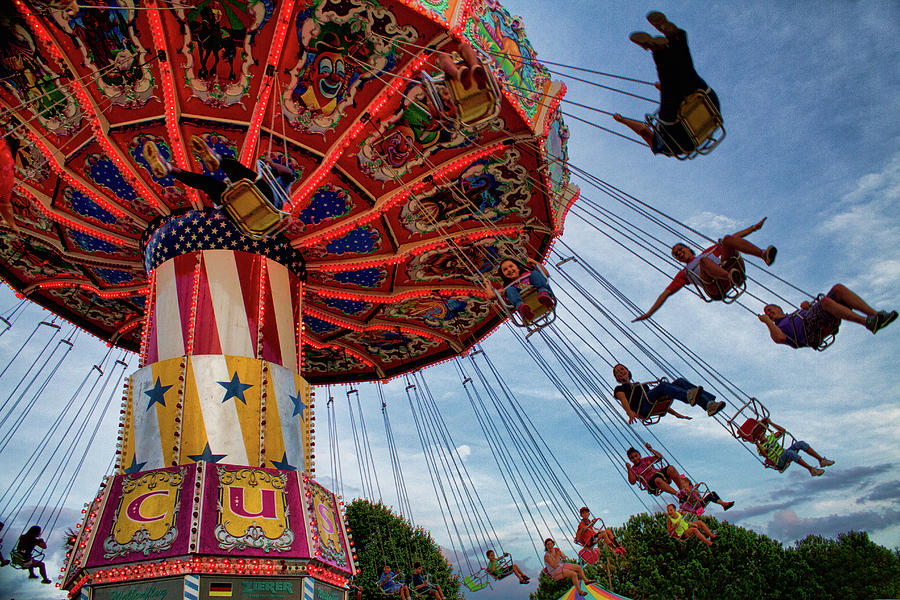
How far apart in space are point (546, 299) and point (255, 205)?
416 cm

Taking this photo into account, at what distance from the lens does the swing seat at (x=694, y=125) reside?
7957 mm

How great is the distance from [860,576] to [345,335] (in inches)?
848

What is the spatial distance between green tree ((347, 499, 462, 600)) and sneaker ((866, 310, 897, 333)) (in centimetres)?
2007

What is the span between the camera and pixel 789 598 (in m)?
23.9

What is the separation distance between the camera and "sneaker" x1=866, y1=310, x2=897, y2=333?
7391 millimetres

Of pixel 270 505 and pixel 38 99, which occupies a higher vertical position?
pixel 38 99

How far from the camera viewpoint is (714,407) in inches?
364

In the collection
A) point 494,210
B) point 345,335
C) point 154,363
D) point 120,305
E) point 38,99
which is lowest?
point 154,363

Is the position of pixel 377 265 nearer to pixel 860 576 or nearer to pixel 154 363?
pixel 154 363

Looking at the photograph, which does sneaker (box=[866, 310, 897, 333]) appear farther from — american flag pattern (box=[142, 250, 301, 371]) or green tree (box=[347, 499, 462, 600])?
green tree (box=[347, 499, 462, 600])

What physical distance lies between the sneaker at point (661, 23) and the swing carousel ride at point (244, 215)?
2.00m

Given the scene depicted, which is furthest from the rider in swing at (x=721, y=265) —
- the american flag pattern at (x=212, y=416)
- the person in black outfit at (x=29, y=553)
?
the person in black outfit at (x=29, y=553)

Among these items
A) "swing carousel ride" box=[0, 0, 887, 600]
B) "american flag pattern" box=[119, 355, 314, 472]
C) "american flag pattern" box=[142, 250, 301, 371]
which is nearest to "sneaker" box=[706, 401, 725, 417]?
"swing carousel ride" box=[0, 0, 887, 600]

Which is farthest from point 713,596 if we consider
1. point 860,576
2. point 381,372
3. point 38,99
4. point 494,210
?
point 38,99
